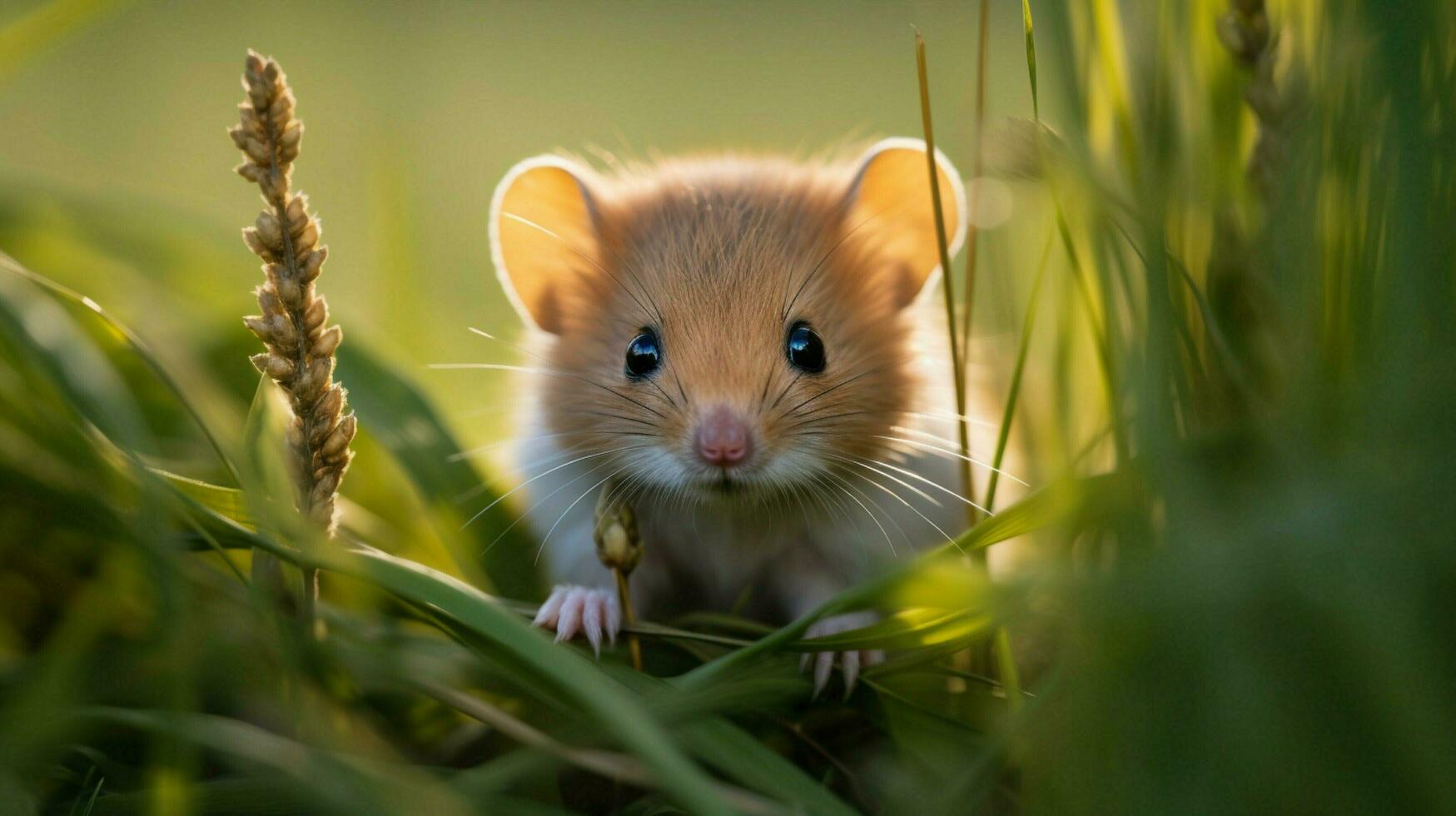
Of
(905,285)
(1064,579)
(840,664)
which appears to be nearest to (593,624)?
(840,664)

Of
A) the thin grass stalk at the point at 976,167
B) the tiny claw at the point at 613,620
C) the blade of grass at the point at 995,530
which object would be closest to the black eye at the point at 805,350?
the thin grass stalk at the point at 976,167

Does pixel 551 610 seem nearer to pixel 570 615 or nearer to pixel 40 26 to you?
pixel 570 615

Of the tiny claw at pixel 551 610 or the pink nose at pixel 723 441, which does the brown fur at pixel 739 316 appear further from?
the tiny claw at pixel 551 610

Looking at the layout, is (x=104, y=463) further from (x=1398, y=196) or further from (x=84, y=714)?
(x=1398, y=196)

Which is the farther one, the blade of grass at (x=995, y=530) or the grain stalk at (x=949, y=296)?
the grain stalk at (x=949, y=296)

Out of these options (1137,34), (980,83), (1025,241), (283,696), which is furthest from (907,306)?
(283,696)

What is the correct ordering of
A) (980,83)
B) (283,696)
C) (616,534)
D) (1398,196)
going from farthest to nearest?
1. (980,83)
2. (616,534)
3. (283,696)
4. (1398,196)

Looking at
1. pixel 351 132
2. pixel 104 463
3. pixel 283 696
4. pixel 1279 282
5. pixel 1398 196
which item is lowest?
pixel 283 696
